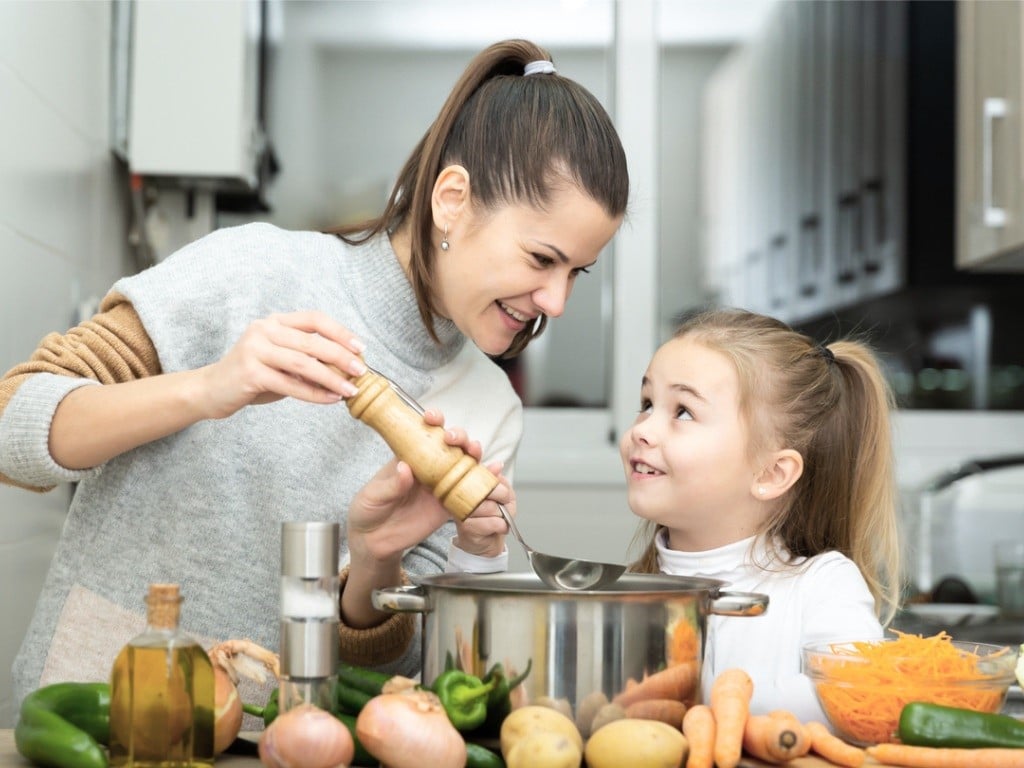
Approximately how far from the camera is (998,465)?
2.80m

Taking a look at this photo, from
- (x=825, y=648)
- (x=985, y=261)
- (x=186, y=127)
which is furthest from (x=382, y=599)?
(x=985, y=261)

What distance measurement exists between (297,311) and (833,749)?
691mm

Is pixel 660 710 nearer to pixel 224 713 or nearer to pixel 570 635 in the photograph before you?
pixel 570 635

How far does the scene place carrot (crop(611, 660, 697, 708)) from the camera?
33.2 inches

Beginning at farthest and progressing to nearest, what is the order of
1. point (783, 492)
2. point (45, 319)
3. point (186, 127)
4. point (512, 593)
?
point (186, 127) < point (45, 319) < point (783, 492) < point (512, 593)

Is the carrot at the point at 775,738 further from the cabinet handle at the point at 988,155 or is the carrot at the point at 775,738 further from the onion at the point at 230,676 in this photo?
the cabinet handle at the point at 988,155

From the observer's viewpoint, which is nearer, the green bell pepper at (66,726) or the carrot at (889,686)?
the green bell pepper at (66,726)

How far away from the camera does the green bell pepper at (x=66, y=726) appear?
0.80 m

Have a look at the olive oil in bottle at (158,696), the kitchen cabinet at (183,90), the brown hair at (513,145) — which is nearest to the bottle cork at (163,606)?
the olive oil in bottle at (158,696)

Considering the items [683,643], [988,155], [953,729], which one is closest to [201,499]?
[683,643]

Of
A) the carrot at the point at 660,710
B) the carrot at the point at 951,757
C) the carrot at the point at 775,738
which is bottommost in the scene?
the carrot at the point at 951,757

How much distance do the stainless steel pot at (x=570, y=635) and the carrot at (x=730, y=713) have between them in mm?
36

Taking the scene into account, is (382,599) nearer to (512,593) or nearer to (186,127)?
(512,593)

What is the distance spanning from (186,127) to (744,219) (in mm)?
1519
